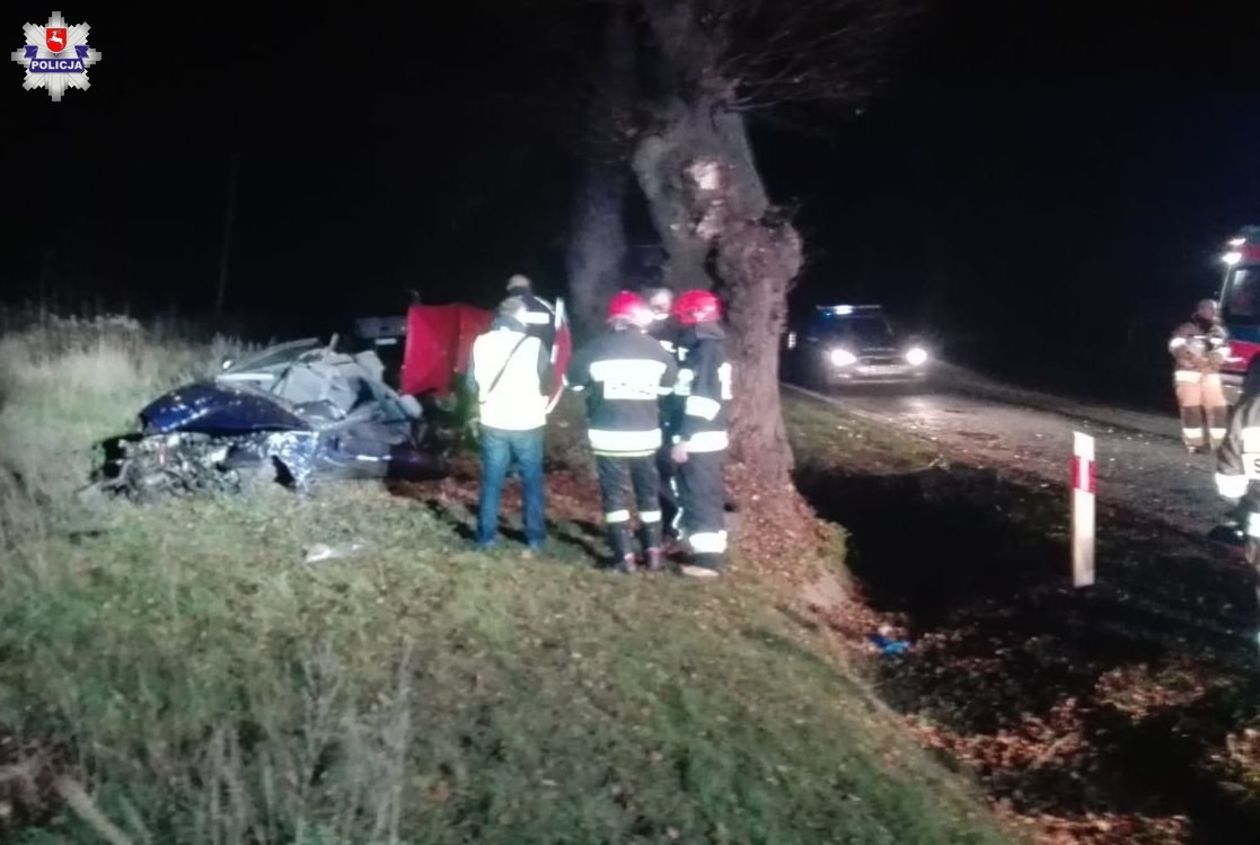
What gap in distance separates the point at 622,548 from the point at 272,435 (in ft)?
11.7

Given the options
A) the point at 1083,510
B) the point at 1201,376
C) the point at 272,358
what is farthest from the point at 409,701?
the point at 1201,376

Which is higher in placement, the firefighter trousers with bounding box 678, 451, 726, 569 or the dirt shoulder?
the firefighter trousers with bounding box 678, 451, 726, 569

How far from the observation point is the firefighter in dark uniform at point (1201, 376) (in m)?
16.2

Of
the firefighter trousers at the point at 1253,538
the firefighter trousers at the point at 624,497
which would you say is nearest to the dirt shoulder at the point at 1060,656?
the firefighter trousers at the point at 1253,538

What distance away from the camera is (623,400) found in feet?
31.6

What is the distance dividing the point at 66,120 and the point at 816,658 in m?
35.7

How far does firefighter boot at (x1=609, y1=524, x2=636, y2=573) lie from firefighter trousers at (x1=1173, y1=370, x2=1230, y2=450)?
8.59m

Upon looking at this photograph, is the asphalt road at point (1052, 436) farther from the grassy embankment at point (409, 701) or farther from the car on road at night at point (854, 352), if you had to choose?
the grassy embankment at point (409, 701)

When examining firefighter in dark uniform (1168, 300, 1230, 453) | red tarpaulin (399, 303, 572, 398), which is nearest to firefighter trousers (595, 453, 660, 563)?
red tarpaulin (399, 303, 572, 398)

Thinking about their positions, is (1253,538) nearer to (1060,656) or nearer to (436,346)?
(1060,656)

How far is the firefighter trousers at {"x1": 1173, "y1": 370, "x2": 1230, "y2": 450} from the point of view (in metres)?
16.1

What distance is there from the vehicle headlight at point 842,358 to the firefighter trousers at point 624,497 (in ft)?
51.9

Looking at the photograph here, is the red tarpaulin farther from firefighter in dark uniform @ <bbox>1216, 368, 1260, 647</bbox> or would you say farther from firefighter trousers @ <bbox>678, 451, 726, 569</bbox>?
firefighter in dark uniform @ <bbox>1216, 368, 1260, 647</bbox>

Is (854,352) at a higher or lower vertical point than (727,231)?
lower
